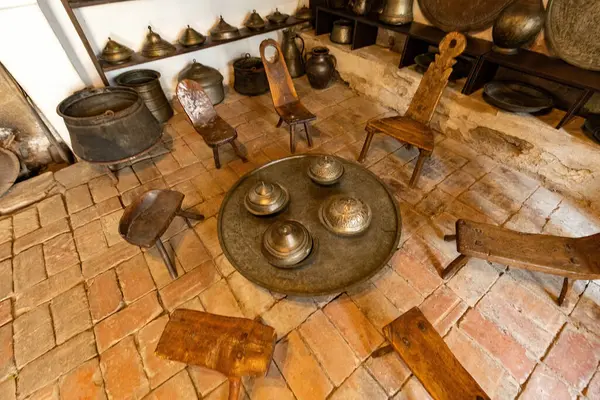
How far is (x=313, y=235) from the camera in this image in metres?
1.94

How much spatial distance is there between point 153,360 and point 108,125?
7.37 feet

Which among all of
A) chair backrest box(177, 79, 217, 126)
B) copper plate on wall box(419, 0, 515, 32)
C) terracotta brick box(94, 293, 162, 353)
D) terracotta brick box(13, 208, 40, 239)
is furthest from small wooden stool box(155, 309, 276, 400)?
copper plate on wall box(419, 0, 515, 32)

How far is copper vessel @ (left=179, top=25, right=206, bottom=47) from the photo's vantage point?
368 cm

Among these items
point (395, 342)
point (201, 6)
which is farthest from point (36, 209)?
point (395, 342)

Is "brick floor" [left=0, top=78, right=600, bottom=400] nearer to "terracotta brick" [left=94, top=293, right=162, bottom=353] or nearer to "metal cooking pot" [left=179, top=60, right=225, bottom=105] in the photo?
"terracotta brick" [left=94, top=293, right=162, bottom=353]

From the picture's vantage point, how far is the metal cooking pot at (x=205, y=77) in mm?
3971

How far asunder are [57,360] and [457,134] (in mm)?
4534

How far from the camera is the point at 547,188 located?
2988 millimetres

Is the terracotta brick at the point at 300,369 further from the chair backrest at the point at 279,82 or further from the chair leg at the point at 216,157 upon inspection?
the chair backrest at the point at 279,82

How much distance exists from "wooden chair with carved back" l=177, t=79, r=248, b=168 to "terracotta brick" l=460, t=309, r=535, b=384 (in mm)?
2739

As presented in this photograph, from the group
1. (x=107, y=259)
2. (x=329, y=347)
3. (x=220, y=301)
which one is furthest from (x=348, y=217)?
(x=107, y=259)

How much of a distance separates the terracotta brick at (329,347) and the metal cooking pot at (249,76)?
367 centimetres

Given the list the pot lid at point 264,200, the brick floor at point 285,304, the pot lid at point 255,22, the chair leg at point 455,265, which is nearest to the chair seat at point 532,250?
the chair leg at point 455,265

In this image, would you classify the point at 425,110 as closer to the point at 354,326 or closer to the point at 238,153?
the point at 238,153
